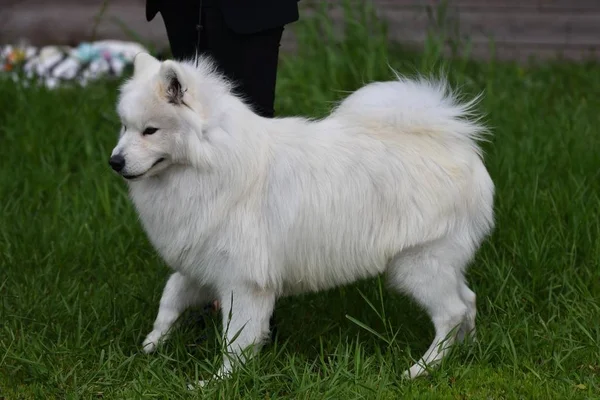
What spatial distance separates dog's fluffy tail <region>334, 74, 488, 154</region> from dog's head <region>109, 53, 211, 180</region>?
65cm

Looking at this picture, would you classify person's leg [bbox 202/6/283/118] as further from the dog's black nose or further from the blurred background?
the blurred background

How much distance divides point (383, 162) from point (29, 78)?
350cm

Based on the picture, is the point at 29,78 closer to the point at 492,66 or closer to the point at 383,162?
the point at 492,66

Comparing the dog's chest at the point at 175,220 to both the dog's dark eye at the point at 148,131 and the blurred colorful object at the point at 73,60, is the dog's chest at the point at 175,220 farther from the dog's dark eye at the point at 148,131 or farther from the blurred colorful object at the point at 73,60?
the blurred colorful object at the point at 73,60

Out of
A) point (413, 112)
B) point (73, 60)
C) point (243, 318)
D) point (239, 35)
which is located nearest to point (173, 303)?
point (243, 318)

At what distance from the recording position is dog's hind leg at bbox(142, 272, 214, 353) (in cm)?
346

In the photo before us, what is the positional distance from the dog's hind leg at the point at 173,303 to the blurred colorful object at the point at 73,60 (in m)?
3.39

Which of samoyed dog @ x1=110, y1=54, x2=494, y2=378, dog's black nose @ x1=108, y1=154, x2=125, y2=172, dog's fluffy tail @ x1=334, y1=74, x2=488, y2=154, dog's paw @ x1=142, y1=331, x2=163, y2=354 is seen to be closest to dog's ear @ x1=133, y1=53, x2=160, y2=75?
samoyed dog @ x1=110, y1=54, x2=494, y2=378

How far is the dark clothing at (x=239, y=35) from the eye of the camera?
10.8ft

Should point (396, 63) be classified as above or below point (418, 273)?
below

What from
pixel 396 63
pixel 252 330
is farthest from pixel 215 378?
pixel 396 63

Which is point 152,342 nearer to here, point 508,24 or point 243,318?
point 243,318

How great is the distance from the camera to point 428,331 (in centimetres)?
365

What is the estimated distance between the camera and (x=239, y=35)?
133 inches
